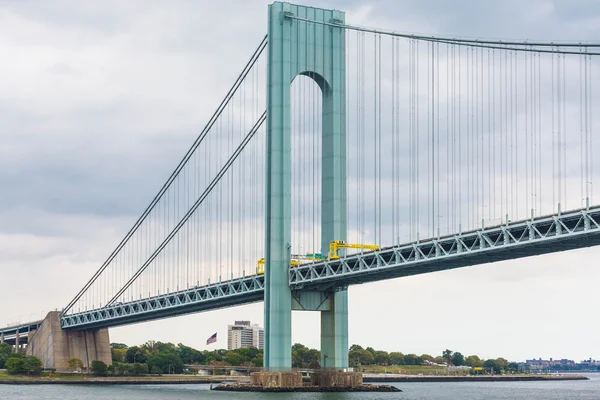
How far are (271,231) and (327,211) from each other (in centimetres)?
475

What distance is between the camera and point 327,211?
85688 mm

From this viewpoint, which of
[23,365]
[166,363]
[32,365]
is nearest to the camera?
[23,365]

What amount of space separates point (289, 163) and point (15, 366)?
57157 mm

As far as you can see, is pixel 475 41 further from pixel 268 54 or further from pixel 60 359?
pixel 60 359

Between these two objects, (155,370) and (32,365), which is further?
(155,370)

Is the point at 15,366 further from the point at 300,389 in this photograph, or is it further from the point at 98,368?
the point at 300,389

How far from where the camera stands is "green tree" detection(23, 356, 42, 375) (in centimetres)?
12895

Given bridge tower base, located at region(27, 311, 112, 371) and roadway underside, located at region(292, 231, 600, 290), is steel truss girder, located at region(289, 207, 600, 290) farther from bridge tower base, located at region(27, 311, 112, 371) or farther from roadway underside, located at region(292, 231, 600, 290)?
bridge tower base, located at region(27, 311, 112, 371)

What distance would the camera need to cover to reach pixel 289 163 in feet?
278

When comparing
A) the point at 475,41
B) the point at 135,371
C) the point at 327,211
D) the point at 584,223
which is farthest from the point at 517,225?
the point at 135,371

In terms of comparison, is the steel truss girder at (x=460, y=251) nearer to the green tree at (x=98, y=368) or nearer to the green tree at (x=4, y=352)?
the green tree at (x=98, y=368)

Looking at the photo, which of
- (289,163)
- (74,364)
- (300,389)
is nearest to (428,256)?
(289,163)

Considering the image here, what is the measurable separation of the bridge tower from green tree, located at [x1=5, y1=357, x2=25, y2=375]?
172ft

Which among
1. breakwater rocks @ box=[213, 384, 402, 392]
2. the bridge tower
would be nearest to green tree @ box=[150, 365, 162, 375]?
breakwater rocks @ box=[213, 384, 402, 392]
